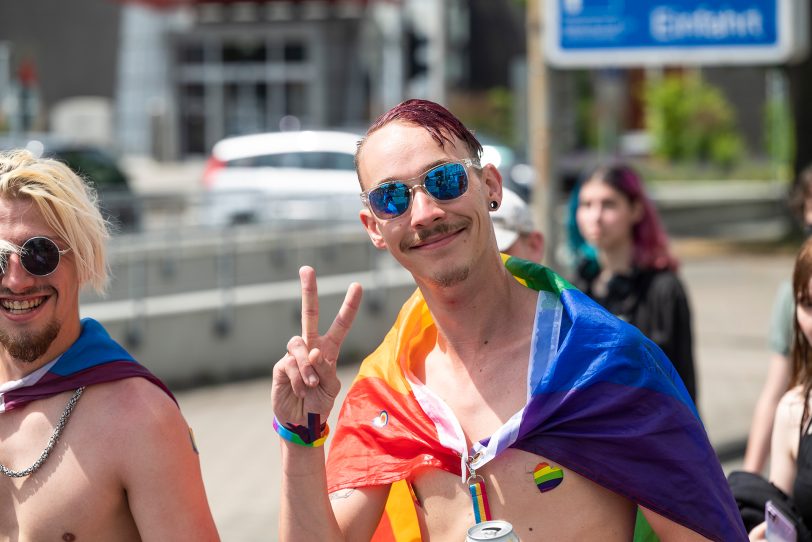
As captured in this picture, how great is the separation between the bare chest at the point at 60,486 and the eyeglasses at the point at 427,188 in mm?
763

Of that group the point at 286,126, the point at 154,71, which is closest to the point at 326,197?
the point at 286,126

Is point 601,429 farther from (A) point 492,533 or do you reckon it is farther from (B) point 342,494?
(B) point 342,494

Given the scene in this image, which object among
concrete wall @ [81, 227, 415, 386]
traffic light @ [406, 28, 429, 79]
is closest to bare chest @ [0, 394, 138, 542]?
concrete wall @ [81, 227, 415, 386]

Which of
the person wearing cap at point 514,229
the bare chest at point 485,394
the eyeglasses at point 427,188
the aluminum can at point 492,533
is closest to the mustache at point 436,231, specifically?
the eyeglasses at point 427,188

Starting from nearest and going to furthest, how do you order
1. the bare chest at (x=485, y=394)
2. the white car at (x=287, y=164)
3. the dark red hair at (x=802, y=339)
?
the bare chest at (x=485, y=394) < the dark red hair at (x=802, y=339) < the white car at (x=287, y=164)

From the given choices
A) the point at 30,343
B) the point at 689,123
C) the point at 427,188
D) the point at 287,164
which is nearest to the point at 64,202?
the point at 30,343

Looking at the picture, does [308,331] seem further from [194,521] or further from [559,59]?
[559,59]

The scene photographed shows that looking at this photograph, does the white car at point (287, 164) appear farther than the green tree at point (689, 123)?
No

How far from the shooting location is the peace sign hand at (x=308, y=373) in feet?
8.07

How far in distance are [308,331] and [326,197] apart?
11209 mm

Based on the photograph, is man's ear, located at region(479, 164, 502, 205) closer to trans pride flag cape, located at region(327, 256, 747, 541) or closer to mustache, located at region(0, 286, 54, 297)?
trans pride flag cape, located at region(327, 256, 747, 541)

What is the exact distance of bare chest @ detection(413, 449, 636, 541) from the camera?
8.26 feet

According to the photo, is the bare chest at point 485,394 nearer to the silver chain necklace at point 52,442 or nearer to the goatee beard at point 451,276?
the goatee beard at point 451,276

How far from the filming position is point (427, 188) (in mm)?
2586
